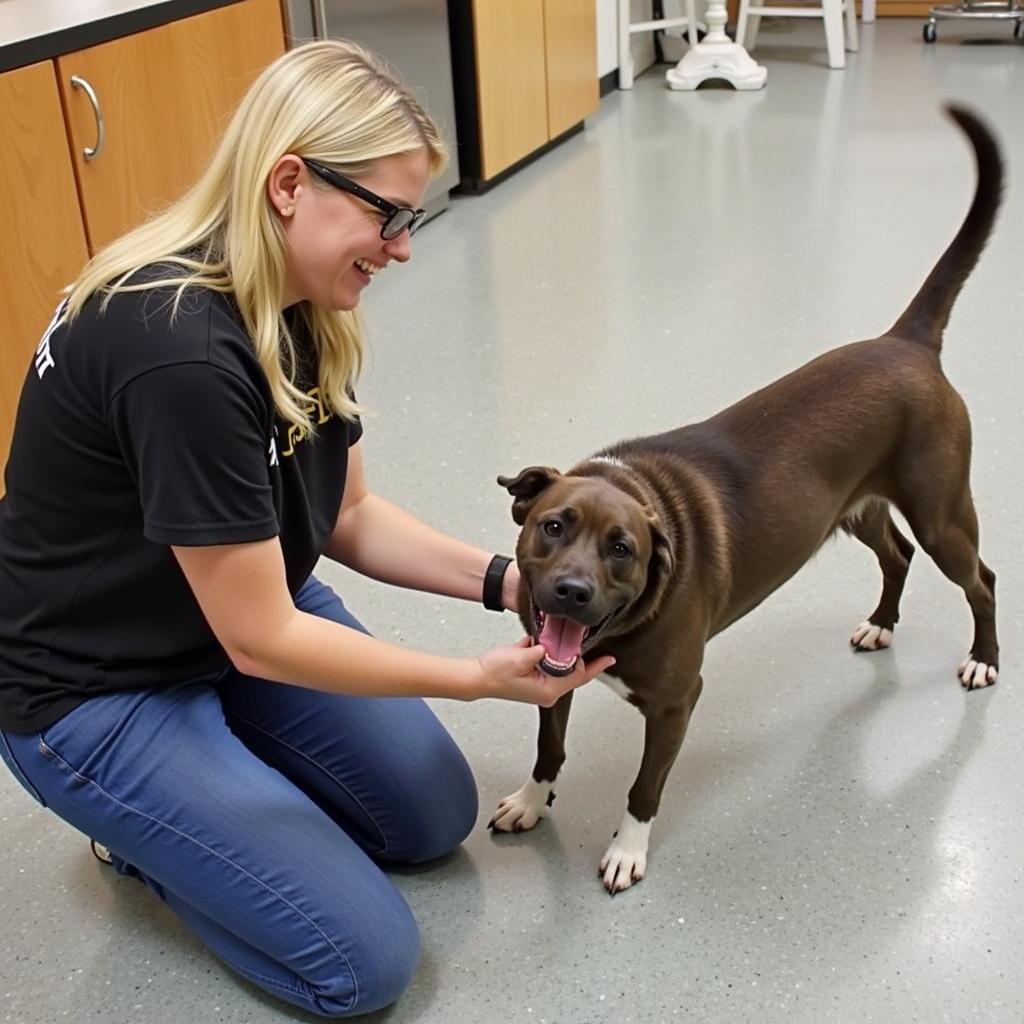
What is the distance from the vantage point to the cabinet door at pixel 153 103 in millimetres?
2506

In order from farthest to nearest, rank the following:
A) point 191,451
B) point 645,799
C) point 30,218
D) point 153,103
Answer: point 153,103 → point 30,218 → point 645,799 → point 191,451

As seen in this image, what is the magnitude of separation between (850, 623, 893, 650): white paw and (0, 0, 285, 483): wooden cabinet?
64.0 inches

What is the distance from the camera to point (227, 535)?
1.29 m

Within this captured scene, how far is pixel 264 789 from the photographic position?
4.89ft

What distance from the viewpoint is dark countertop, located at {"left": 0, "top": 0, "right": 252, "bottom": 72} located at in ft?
7.54

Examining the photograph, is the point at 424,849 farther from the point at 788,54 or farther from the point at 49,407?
the point at 788,54

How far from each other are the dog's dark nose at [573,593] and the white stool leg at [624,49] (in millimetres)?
5054

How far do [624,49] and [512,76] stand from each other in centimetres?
173

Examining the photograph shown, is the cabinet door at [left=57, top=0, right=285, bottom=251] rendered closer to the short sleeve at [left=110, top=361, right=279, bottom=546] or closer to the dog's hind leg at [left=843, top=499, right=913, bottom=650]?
the short sleeve at [left=110, top=361, right=279, bottom=546]

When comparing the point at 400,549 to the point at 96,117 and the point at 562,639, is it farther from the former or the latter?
the point at 96,117

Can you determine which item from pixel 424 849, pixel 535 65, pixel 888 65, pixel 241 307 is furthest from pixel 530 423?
pixel 888 65

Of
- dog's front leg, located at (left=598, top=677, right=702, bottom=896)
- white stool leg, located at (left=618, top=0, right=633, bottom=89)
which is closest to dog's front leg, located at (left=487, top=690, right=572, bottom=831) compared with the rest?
dog's front leg, located at (left=598, top=677, right=702, bottom=896)

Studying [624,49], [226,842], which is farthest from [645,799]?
[624,49]

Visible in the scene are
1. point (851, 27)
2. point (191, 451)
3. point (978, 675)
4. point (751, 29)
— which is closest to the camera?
point (191, 451)
